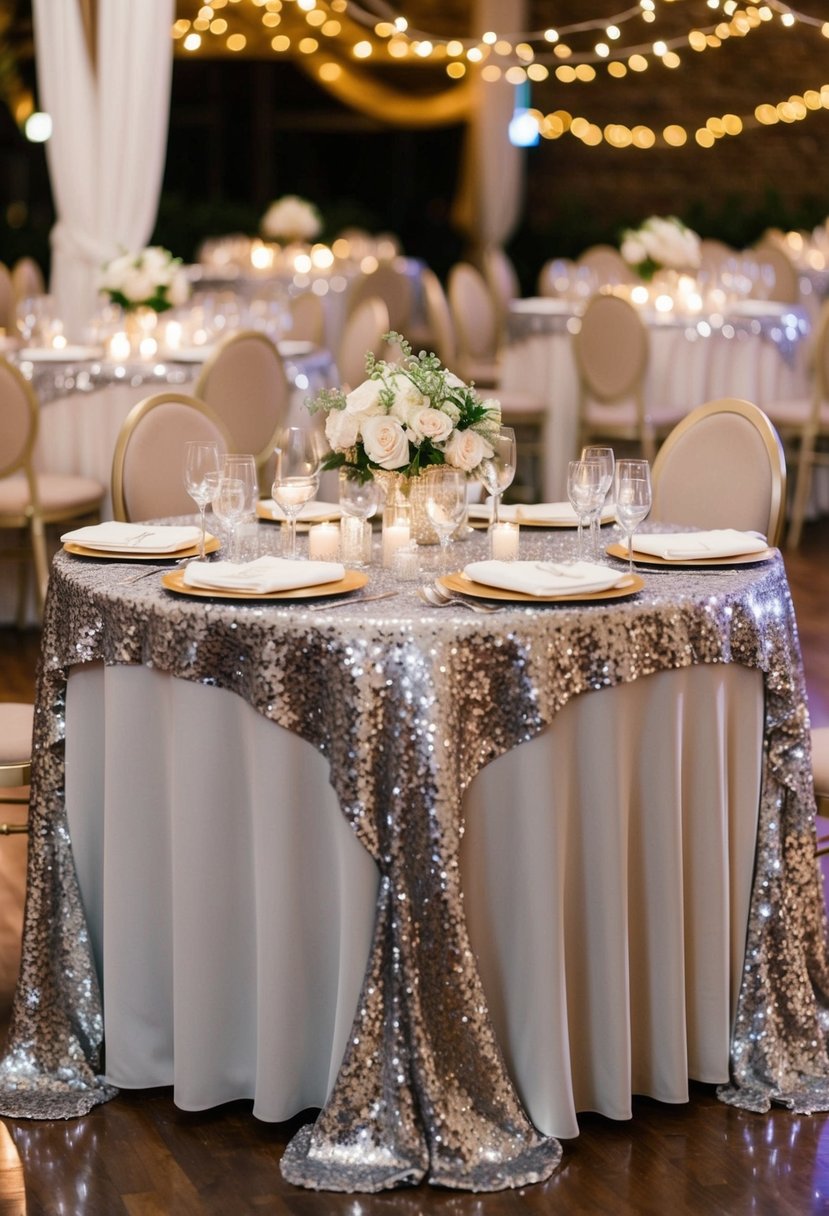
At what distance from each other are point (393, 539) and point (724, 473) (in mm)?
943

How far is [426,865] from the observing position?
264 cm

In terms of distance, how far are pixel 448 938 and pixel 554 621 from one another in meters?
0.52

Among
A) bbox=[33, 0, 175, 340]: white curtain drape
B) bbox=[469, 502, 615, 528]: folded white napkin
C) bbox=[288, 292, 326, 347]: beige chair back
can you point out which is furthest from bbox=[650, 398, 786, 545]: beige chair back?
bbox=[288, 292, 326, 347]: beige chair back

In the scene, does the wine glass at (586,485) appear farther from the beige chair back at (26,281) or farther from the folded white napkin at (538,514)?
the beige chair back at (26,281)

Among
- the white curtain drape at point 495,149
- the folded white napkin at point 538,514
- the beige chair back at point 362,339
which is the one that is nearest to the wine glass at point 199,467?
the folded white napkin at point 538,514

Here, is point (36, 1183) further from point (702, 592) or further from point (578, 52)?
point (578, 52)

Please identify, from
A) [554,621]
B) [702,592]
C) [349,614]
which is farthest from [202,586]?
[702,592]

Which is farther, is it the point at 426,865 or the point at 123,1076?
the point at 123,1076

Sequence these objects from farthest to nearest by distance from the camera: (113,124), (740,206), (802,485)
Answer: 1. (740,206)
2. (802,485)
3. (113,124)

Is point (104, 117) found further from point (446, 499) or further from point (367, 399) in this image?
point (446, 499)

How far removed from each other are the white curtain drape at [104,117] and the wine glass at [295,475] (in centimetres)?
395

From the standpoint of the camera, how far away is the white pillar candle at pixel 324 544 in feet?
10.4

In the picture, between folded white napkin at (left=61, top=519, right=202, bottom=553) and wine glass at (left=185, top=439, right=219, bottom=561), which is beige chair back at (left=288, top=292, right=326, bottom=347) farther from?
wine glass at (left=185, top=439, right=219, bottom=561)

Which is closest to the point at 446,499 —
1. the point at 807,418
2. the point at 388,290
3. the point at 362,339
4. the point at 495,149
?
the point at 362,339
